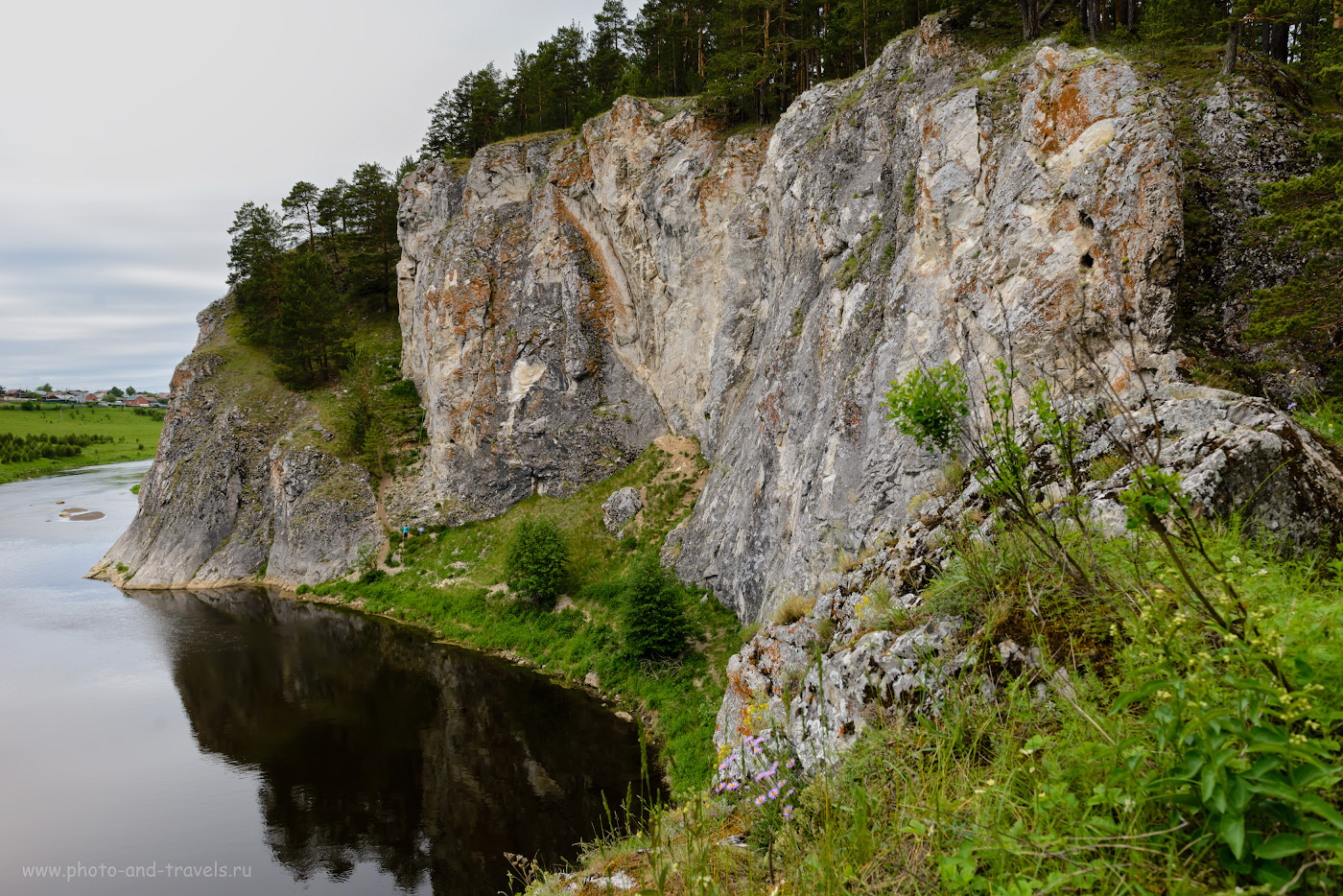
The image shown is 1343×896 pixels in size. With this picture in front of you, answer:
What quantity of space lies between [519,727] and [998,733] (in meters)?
18.0

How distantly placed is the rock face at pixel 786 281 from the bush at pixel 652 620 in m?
2.12

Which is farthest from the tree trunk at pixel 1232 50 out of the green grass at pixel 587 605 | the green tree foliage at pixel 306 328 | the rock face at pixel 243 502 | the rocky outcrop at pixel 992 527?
the green tree foliage at pixel 306 328

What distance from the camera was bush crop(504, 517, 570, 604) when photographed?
2419 centimetres

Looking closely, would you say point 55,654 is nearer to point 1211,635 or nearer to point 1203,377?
point 1211,635

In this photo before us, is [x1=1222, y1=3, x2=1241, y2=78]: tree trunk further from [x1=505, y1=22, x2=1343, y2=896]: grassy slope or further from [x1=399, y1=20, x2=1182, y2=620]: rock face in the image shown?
[x1=505, y1=22, x2=1343, y2=896]: grassy slope

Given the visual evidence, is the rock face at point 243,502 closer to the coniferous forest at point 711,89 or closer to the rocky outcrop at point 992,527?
the coniferous forest at point 711,89

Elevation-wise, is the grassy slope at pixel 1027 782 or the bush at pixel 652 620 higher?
the grassy slope at pixel 1027 782

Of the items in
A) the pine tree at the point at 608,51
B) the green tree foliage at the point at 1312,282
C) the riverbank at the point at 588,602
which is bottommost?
the riverbank at the point at 588,602

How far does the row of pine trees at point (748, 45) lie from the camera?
53.8 ft

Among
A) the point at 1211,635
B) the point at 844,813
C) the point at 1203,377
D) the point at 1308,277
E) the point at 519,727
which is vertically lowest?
the point at 519,727

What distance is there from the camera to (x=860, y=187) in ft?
61.1

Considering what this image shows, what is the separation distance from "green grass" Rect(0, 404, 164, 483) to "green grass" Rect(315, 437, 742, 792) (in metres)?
69.5

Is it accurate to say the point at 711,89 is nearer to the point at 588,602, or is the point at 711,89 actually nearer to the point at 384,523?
the point at 588,602

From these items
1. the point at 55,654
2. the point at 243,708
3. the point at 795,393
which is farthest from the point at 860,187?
the point at 55,654
